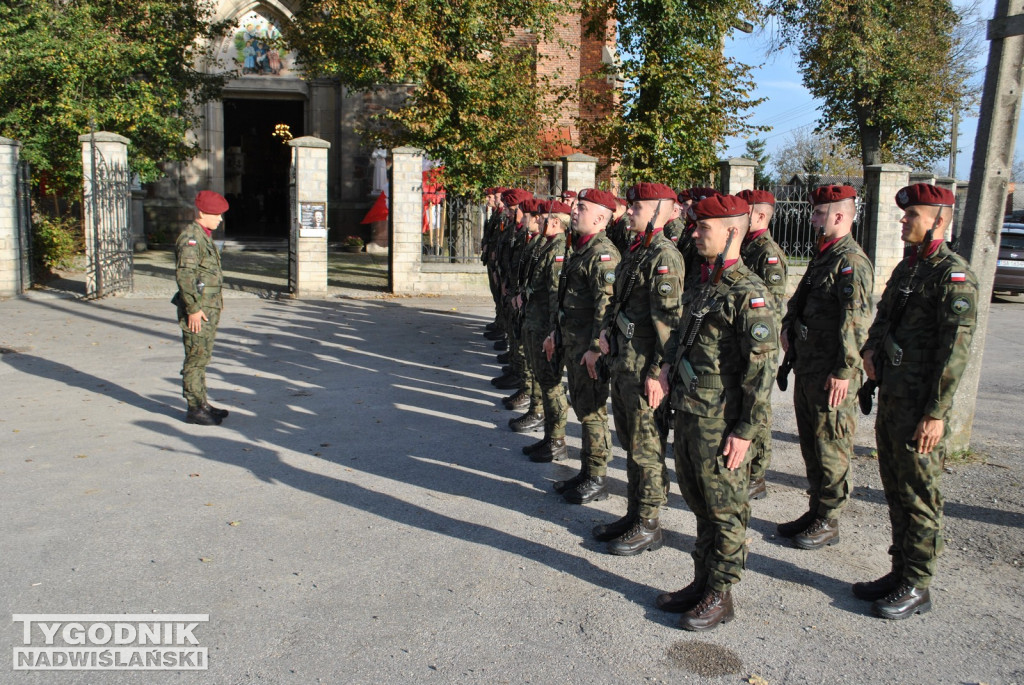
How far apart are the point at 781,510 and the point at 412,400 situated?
4.23 meters

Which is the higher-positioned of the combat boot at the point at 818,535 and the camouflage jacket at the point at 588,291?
the camouflage jacket at the point at 588,291

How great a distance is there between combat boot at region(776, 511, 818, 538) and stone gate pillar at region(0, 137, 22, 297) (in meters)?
14.6

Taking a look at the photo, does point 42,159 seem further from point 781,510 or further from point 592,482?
point 781,510

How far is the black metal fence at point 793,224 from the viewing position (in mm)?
18516

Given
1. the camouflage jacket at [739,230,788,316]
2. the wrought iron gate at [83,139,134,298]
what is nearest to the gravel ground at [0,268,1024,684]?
the camouflage jacket at [739,230,788,316]

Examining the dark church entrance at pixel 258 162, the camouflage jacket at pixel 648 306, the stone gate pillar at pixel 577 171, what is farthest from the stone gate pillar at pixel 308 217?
the dark church entrance at pixel 258 162

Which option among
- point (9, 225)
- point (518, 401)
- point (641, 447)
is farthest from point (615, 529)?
point (9, 225)

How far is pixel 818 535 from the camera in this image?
213 inches

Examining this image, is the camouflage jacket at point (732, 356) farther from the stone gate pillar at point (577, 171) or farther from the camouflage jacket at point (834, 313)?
the stone gate pillar at point (577, 171)

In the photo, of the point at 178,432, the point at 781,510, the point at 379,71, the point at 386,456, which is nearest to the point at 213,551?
the point at 386,456

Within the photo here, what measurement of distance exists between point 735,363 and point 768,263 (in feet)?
7.58

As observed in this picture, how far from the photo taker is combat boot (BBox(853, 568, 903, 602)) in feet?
15.1

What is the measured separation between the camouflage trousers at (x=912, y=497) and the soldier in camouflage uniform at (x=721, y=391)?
0.90 meters

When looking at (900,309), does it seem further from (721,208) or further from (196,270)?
(196,270)
